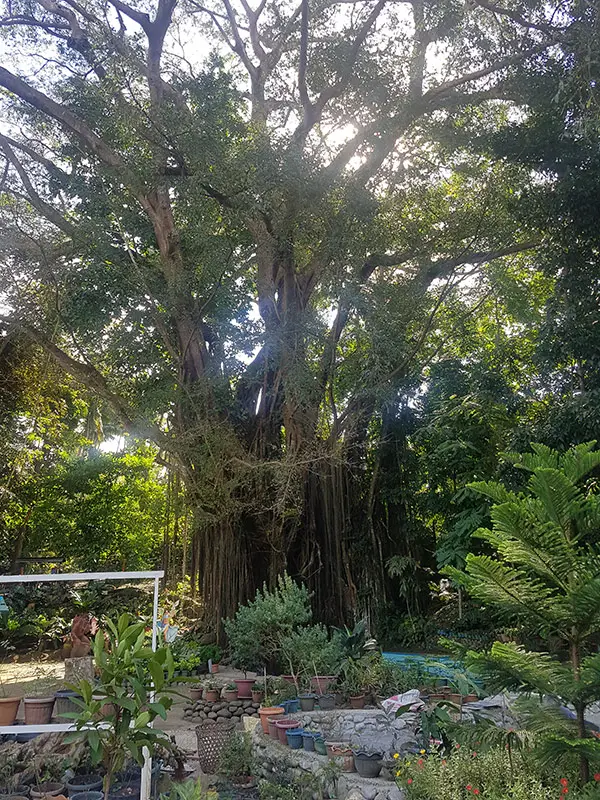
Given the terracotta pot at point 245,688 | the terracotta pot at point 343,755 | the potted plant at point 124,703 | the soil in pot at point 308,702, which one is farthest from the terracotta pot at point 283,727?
the potted plant at point 124,703

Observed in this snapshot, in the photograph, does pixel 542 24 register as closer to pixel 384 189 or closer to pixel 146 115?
pixel 384 189

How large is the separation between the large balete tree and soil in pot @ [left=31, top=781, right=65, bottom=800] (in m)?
4.18

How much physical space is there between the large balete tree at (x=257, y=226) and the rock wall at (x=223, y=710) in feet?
5.96

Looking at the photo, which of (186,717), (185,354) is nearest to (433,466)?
(185,354)

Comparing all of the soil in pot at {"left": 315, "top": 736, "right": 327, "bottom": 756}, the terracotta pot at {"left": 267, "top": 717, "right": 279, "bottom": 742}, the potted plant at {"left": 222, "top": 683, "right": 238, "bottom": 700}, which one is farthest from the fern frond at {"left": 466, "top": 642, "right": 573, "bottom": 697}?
the potted plant at {"left": 222, "top": 683, "right": 238, "bottom": 700}

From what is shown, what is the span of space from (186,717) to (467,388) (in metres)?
5.58

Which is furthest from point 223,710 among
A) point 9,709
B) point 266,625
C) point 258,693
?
point 9,709

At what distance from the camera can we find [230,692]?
21.6 feet

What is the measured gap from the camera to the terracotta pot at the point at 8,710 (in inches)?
175

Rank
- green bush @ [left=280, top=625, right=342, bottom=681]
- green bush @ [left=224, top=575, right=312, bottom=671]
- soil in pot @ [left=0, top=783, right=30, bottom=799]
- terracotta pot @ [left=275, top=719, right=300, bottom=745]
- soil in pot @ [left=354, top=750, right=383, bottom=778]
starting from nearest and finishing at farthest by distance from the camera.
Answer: soil in pot @ [left=0, top=783, right=30, bottom=799], soil in pot @ [left=354, top=750, right=383, bottom=778], terracotta pot @ [left=275, top=719, right=300, bottom=745], green bush @ [left=280, top=625, right=342, bottom=681], green bush @ [left=224, top=575, right=312, bottom=671]

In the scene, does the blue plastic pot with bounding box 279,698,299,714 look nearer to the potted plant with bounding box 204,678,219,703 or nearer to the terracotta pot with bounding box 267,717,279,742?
the terracotta pot with bounding box 267,717,279,742

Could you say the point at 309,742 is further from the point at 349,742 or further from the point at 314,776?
the point at 314,776

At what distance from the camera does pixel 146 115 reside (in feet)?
23.3

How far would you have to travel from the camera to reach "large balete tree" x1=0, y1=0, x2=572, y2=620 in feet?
23.8
